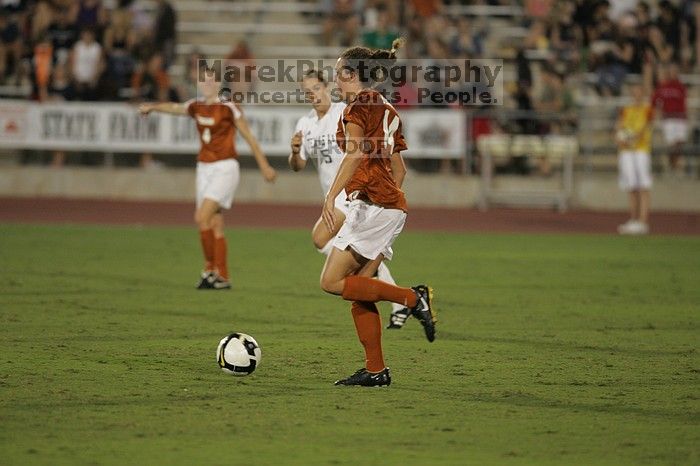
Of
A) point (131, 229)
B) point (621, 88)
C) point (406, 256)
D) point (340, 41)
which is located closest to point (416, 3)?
point (340, 41)

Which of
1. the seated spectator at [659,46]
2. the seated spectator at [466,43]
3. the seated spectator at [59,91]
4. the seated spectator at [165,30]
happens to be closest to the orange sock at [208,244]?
the seated spectator at [59,91]

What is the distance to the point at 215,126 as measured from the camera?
13703 mm

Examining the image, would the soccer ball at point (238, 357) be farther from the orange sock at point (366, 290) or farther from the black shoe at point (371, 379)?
the orange sock at point (366, 290)

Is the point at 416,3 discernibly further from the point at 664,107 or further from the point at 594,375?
the point at 594,375

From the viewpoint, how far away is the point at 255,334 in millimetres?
10414

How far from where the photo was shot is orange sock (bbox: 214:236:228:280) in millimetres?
13477

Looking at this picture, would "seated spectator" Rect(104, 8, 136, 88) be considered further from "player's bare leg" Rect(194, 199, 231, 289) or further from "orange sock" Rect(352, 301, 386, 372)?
"orange sock" Rect(352, 301, 386, 372)

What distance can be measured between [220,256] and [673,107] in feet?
42.9

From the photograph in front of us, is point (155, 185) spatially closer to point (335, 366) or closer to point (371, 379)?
point (335, 366)

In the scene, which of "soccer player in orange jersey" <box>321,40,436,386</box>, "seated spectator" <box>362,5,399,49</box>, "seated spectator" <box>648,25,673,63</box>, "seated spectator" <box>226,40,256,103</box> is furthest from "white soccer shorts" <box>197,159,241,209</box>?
"seated spectator" <box>648,25,673,63</box>

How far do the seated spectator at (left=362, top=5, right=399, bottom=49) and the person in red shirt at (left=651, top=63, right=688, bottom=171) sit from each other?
17.2 feet

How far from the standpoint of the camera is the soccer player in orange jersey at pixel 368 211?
309 inches

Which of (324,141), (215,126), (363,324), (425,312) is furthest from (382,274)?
(215,126)

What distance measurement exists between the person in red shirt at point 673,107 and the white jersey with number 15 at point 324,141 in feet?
44.6
